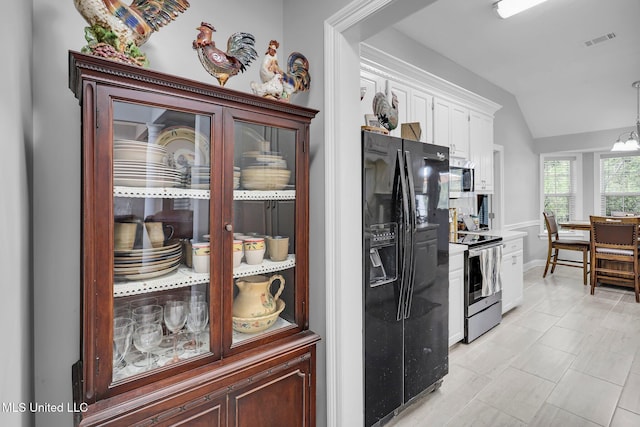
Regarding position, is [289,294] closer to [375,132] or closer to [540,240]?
[375,132]

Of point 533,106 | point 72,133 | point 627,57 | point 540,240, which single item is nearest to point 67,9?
point 72,133

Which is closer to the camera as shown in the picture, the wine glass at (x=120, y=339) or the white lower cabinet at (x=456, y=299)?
the wine glass at (x=120, y=339)

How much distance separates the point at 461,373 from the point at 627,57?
14.5ft

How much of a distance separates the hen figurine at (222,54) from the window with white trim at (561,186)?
6.77 meters

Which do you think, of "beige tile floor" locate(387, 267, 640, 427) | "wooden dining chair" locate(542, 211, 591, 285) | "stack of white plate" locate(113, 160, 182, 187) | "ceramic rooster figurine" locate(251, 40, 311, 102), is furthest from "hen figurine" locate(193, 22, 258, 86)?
"wooden dining chair" locate(542, 211, 591, 285)

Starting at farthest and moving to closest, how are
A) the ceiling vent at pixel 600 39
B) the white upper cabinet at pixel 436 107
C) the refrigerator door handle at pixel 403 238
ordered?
the ceiling vent at pixel 600 39 < the white upper cabinet at pixel 436 107 < the refrigerator door handle at pixel 403 238

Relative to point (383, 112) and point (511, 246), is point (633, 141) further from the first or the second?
point (383, 112)

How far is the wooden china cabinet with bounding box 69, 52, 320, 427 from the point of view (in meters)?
1.00

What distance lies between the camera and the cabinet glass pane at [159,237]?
42.6 inches

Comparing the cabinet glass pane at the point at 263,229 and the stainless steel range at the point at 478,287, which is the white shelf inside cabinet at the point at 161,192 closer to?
the cabinet glass pane at the point at 263,229

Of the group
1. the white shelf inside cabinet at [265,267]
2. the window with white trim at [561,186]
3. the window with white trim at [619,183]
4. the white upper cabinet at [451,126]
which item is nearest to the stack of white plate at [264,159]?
the white shelf inside cabinet at [265,267]

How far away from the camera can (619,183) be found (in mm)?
5875

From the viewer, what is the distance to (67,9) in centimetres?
126

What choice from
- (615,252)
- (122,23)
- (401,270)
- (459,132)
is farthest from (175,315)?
(615,252)
